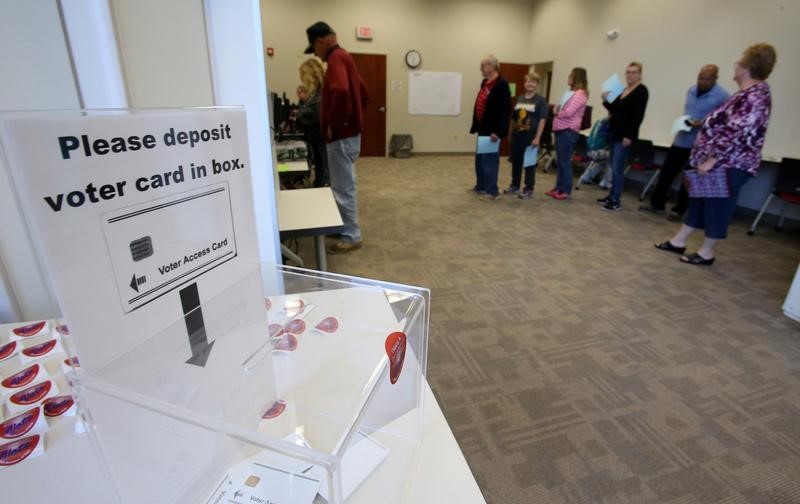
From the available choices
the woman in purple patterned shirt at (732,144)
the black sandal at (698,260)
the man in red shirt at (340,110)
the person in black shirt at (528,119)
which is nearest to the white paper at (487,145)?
the person in black shirt at (528,119)

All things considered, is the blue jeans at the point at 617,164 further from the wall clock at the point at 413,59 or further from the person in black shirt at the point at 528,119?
the wall clock at the point at 413,59

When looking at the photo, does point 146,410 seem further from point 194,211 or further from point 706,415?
point 706,415

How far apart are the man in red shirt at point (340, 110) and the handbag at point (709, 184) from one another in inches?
93.5

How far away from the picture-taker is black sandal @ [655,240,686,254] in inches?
129

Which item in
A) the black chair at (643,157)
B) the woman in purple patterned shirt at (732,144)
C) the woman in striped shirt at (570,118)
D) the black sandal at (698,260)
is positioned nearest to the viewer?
the woman in purple patterned shirt at (732,144)

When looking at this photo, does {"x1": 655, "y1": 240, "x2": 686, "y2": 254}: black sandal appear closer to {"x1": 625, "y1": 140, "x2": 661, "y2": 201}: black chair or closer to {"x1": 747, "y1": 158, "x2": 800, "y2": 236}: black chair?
{"x1": 747, "y1": 158, "x2": 800, "y2": 236}: black chair

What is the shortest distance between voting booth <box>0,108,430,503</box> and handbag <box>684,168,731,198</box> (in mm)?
2902

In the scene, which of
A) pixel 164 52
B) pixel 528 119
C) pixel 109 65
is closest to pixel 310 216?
pixel 164 52

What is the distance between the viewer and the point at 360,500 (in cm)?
57

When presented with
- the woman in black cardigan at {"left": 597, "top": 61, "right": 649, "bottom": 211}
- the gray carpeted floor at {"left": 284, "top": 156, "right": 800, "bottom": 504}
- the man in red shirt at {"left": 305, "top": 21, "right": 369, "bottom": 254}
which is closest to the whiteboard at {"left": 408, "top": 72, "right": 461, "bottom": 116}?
the woman in black cardigan at {"left": 597, "top": 61, "right": 649, "bottom": 211}

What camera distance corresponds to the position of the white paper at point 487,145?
454 cm

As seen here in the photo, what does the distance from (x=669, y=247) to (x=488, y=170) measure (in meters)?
2.15

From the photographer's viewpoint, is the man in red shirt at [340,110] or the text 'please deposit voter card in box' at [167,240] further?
the man in red shirt at [340,110]

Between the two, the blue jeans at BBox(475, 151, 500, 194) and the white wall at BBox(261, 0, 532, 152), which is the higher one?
the white wall at BBox(261, 0, 532, 152)
